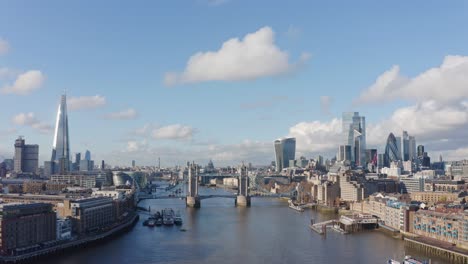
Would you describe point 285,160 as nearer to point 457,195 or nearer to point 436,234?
point 457,195

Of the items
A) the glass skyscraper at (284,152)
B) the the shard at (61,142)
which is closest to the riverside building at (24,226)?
the the shard at (61,142)

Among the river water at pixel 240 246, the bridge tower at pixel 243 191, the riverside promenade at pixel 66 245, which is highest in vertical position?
the bridge tower at pixel 243 191

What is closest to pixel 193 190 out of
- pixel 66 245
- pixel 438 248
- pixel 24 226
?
pixel 66 245

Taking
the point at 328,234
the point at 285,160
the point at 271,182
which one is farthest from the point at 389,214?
the point at 285,160

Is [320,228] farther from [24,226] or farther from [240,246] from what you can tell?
[24,226]

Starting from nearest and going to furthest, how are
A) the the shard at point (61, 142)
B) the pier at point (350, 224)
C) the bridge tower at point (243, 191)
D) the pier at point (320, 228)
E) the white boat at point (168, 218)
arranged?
the pier at point (320, 228) → the pier at point (350, 224) → the white boat at point (168, 218) → the bridge tower at point (243, 191) → the the shard at point (61, 142)

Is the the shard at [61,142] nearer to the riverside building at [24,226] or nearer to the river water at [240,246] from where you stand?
the river water at [240,246]
